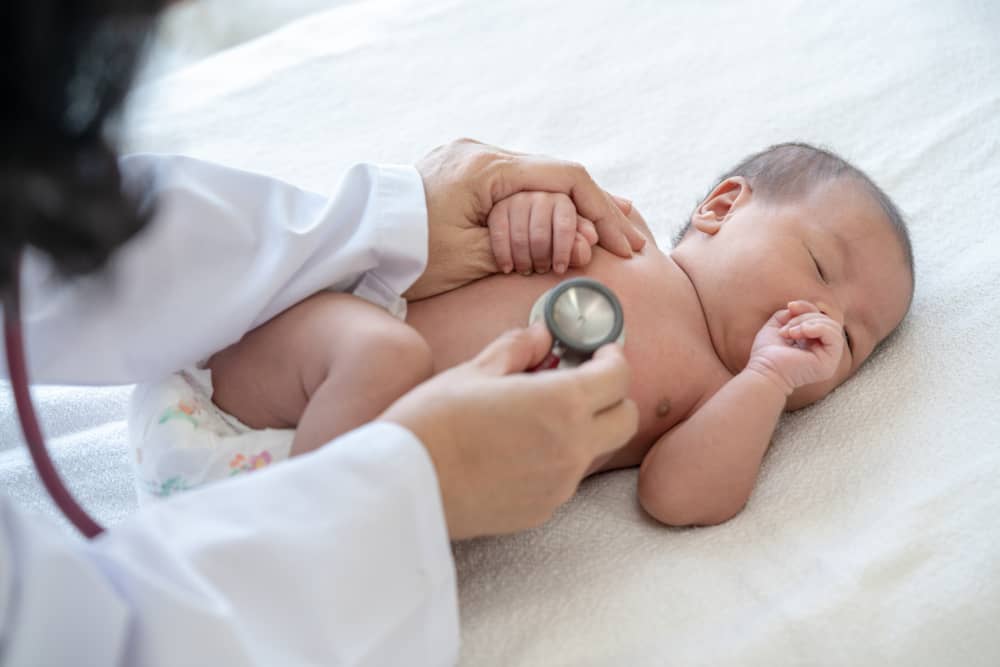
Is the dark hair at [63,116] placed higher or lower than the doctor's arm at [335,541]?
higher

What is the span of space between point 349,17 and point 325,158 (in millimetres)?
504

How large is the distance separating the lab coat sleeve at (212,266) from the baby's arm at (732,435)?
1.24 feet

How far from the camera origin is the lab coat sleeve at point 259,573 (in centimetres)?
69

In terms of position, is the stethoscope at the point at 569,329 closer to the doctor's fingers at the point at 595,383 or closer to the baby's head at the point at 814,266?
the doctor's fingers at the point at 595,383

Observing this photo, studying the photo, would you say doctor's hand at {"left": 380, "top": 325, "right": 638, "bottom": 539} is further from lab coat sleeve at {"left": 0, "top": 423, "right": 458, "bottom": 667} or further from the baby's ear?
the baby's ear

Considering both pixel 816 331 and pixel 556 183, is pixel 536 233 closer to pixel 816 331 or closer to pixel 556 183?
pixel 556 183

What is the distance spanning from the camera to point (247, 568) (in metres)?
0.74

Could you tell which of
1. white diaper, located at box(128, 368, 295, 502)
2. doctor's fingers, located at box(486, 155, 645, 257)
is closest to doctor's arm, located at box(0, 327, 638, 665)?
white diaper, located at box(128, 368, 295, 502)

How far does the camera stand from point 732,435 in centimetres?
110

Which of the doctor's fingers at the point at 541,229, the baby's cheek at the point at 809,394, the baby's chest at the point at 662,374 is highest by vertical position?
the doctor's fingers at the point at 541,229

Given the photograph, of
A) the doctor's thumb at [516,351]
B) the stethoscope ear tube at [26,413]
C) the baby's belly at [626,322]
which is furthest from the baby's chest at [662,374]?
the stethoscope ear tube at [26,413]

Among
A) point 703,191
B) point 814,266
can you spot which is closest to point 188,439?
point 814,266

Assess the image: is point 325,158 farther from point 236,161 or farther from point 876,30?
point 876,30

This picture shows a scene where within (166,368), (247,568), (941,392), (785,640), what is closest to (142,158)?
(166,368)
